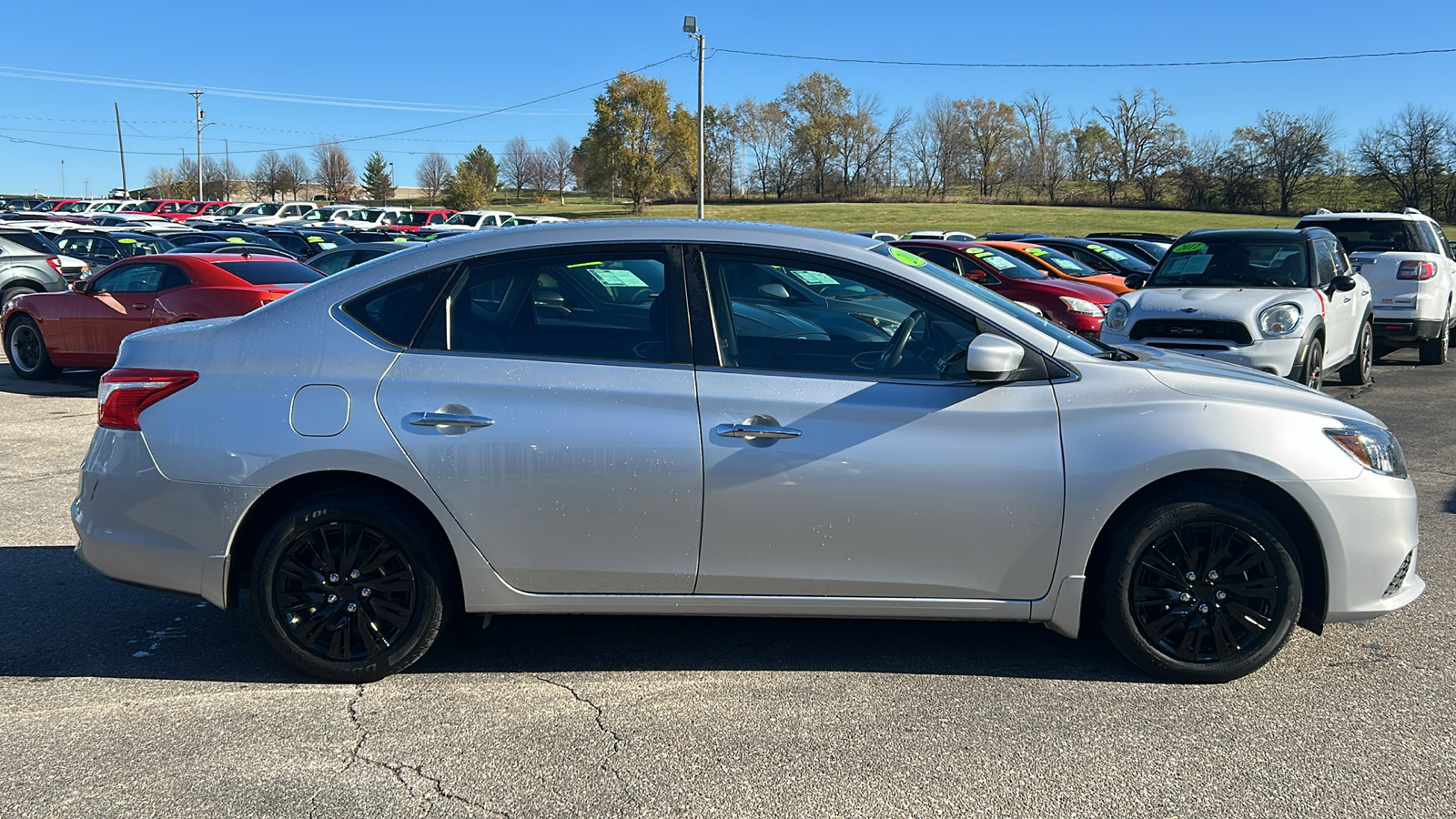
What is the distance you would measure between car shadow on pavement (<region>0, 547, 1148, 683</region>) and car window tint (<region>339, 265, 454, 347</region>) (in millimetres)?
1291

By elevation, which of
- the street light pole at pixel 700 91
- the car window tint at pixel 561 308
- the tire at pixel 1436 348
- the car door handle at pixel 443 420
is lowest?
the tire at pixel 1436 348

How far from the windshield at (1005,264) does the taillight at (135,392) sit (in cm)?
1224

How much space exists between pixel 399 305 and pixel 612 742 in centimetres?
175

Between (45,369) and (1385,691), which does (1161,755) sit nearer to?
(1385,691)

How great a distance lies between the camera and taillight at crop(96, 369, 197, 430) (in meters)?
4.09

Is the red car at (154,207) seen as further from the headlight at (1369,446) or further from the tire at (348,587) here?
the headlight at (1369,446)

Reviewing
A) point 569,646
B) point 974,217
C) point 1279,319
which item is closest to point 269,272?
point 569,646

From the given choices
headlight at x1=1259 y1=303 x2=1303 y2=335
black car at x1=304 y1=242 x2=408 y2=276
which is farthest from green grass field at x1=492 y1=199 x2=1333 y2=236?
headlight at x1=1259 y1=303 x2=1303 y2=335

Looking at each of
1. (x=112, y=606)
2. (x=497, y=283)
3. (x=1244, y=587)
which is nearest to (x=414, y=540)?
(x=497, y=283)

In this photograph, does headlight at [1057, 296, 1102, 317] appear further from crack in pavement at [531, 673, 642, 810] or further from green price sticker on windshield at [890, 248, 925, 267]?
crack in pavement at [531, 673, 642, 810]

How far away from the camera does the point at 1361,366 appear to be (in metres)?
12.6

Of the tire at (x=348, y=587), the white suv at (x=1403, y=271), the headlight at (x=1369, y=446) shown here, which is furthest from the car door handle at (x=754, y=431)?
the white suv at (x=1403, y=271)

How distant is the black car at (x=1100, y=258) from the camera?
1974cm

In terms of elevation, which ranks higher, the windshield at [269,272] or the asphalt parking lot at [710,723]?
the windshield at [269,272]
